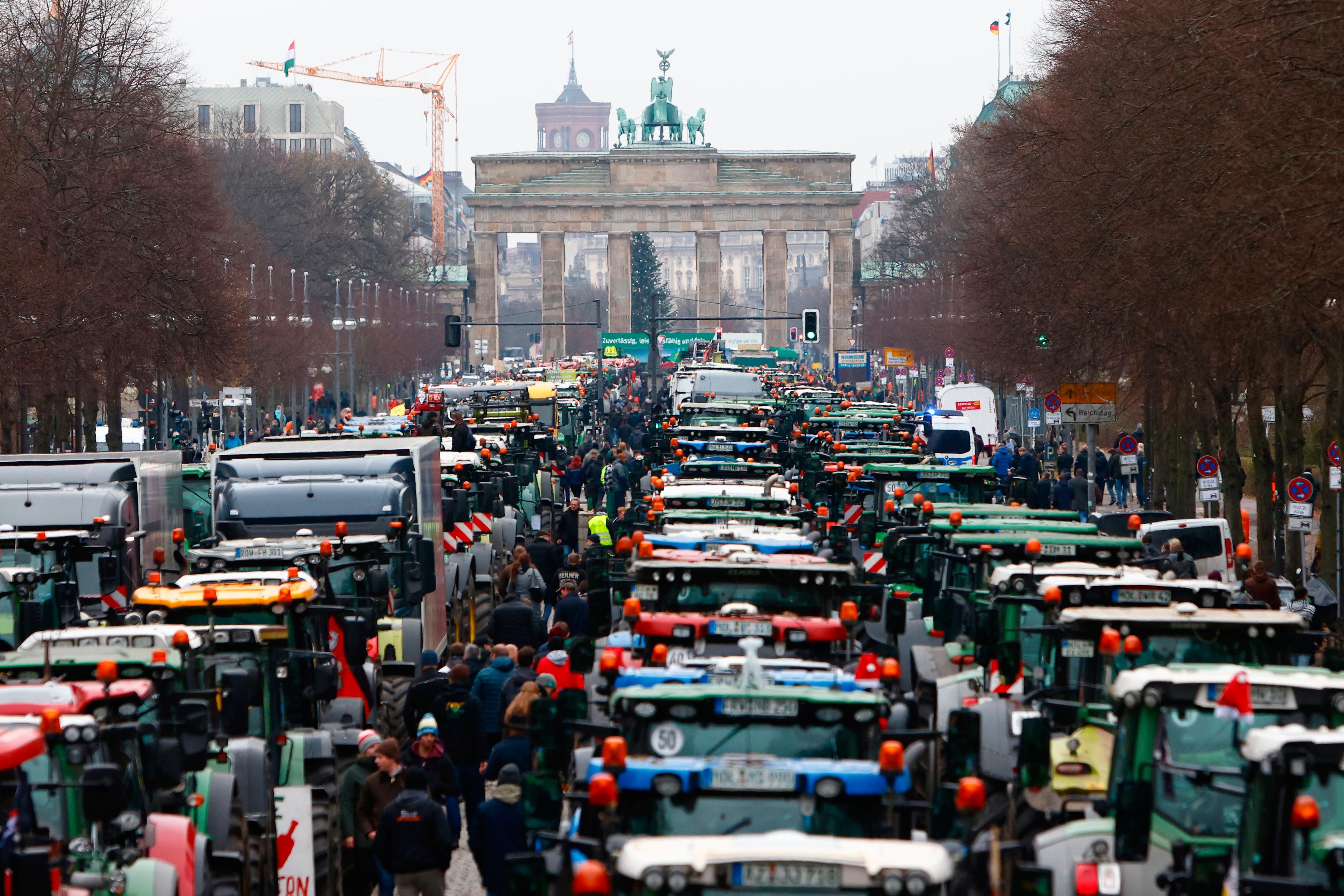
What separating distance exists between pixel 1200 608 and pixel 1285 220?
9489mm

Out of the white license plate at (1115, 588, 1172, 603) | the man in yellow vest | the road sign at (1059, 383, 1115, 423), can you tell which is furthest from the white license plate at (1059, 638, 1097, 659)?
the road sign at (1059, 383, 1115, 423)

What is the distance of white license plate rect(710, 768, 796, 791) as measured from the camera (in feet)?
24.5

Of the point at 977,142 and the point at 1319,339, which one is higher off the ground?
the point at 977,142

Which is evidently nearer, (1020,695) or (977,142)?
(1020,695)

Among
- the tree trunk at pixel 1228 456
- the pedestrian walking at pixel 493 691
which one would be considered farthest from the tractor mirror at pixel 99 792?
the tree trunk at pixel 1228 456

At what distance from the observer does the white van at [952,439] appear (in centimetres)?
4459

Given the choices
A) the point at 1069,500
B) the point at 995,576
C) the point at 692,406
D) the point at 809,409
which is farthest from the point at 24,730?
the point at 809,409

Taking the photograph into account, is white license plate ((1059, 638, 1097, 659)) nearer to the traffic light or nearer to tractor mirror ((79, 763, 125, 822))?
tractor mirror ((79, 763, 125, 822))

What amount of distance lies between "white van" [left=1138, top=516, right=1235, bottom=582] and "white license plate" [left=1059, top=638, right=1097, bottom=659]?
13959mm

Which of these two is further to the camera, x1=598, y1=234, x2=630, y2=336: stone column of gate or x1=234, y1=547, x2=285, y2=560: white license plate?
x1=598, y1=234, x2=630, y2=336: stone column of gate

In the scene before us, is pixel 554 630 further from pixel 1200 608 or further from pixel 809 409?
pixel 809 409

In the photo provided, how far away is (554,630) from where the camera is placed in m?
16.9

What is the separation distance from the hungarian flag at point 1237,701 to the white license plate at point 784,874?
2.97m

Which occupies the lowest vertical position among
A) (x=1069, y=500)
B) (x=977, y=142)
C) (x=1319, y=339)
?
(x=1069, y=500)
